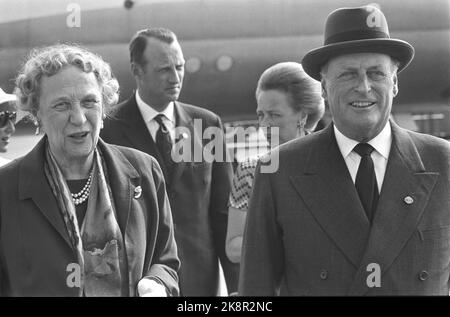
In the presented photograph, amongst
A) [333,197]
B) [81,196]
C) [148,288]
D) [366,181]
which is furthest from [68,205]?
[366,181]

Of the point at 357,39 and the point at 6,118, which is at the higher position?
the point at 357,39

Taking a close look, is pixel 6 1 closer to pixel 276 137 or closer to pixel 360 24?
pixel 276 137

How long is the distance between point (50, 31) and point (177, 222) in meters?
0.90

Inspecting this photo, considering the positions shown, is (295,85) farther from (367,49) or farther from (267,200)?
(267,200)

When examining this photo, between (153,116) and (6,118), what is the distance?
605mm

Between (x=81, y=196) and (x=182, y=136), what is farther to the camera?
(x=182, y=136)

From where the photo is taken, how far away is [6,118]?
117 inches

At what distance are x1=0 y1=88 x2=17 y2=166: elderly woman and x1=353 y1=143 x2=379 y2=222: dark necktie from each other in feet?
4.56

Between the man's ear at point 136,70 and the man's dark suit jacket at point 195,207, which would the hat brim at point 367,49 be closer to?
the man's dark suit jacket at point 195,207

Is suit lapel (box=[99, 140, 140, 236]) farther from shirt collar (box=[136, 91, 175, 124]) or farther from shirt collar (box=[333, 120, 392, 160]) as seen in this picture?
shirt collar (box=[333, 120, 392, 160])

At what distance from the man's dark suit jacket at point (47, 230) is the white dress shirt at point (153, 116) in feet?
1.51

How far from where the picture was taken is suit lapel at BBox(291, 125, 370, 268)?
7.41ft

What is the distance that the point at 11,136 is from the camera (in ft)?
9.62

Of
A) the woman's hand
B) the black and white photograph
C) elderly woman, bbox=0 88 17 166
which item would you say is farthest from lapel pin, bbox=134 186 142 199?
elderly woman, bbox=0 88 17 166
